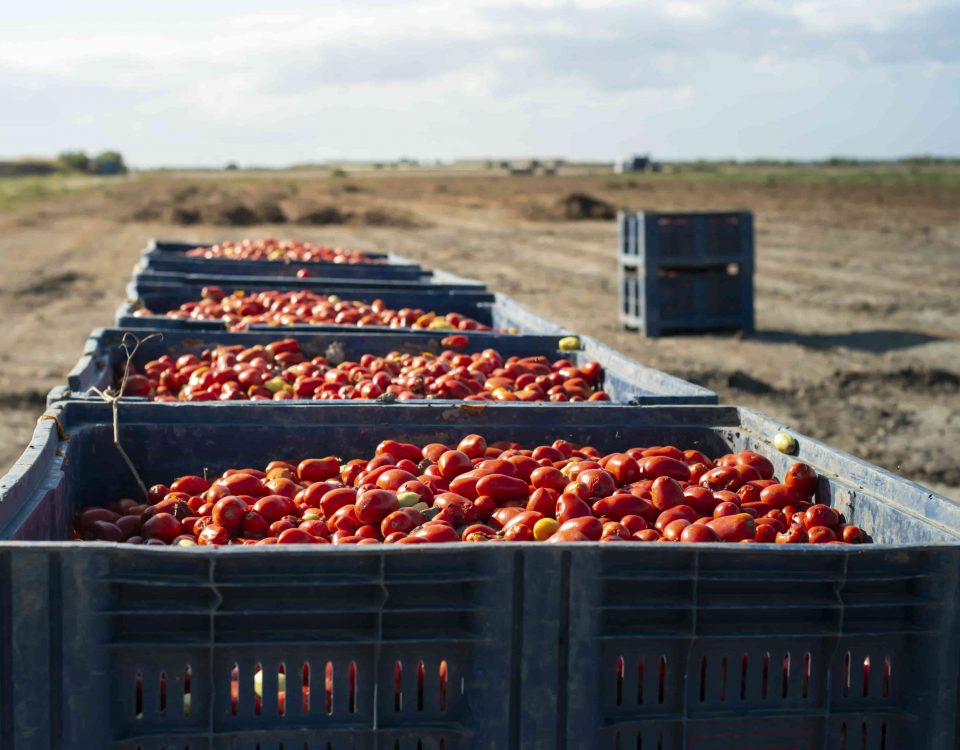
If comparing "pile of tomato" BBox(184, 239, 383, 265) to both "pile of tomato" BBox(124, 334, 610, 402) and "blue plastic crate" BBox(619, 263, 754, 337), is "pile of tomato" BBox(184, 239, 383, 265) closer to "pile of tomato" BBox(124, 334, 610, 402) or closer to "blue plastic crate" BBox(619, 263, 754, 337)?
"blue plastic crate" BBox(619, 263, 754, 337)

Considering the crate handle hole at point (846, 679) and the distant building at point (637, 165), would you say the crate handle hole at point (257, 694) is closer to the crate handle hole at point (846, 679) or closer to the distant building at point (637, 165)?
the crate handle hole at point (846, 679)

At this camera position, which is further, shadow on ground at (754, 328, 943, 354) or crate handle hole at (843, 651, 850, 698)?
shadow on ground at (754, 328, 943, 354)

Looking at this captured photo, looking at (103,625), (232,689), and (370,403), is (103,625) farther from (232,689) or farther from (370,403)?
(370,403)

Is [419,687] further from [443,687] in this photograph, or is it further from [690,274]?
[690,274]

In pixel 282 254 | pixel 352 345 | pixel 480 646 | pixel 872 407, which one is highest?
pixel 282 254

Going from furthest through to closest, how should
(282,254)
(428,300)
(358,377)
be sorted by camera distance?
1. (282,254)
2. (428,300)
3. (358,377)

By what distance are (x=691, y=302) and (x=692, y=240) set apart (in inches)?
30.4

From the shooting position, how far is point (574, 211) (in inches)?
1594

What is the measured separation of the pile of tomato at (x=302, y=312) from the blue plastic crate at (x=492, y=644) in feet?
14.9

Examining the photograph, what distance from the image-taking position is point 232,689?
8.16ft

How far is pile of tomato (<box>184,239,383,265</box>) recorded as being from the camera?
446 inches

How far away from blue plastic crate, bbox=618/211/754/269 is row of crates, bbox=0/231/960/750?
38.0ft

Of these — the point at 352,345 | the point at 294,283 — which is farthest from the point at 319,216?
the point at 352,345

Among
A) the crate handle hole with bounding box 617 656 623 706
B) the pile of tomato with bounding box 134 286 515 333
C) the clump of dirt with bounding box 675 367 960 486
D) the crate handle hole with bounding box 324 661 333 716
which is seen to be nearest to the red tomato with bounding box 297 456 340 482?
the crate handle hole with bounding box 324 661 333 716
